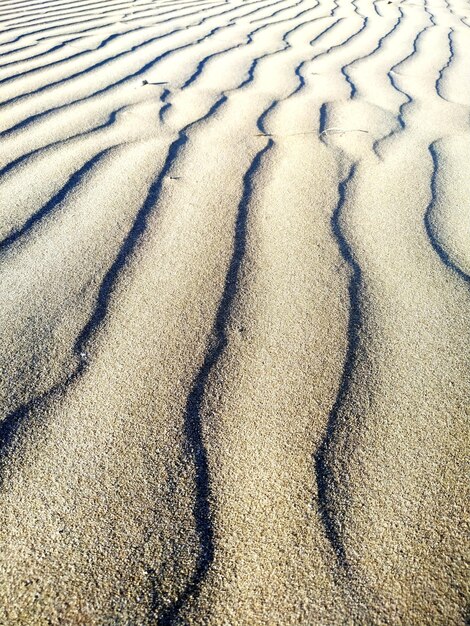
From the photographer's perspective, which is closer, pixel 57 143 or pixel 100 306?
pixel 100 306

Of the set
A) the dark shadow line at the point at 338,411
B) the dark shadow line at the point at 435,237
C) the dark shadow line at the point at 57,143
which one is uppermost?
the dark shadow line at the point at 57,143

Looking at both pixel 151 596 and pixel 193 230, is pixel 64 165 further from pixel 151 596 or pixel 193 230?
pixel 151 596

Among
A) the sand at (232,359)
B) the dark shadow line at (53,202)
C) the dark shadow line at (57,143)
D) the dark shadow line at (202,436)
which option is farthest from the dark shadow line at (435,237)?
the dark shadow line at (57,143)

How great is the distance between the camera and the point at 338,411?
107 centimetres

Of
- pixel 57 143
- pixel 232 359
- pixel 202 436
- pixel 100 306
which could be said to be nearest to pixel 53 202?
pixel 57 143

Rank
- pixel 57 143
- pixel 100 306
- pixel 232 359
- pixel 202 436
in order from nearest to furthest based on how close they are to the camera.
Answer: pixel 202 436
pixel 232 359
pixel 100 306
pixel 57 143

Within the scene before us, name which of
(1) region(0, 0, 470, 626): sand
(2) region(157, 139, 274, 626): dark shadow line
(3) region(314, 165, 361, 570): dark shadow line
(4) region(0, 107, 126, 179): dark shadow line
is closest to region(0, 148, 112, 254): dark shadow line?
(1) region(0, 0, 470, 626): sand

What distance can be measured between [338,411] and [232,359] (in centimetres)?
24

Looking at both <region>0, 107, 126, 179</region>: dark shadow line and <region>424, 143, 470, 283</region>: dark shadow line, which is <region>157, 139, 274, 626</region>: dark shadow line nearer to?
<region>424, 143, 470, 283</region>: dark shadow line

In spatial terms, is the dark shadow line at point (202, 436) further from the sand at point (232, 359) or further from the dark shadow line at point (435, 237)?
the dark shadow line at point (435, 237)

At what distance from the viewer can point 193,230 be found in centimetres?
162

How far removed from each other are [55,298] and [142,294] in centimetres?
20

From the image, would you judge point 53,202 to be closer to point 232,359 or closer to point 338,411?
point 232,359

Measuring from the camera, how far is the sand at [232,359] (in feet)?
2.66
